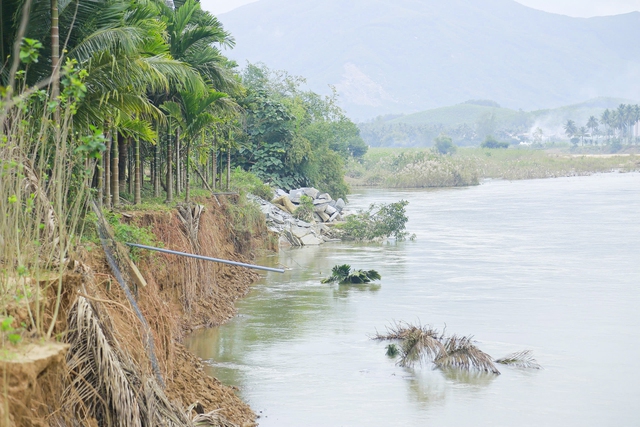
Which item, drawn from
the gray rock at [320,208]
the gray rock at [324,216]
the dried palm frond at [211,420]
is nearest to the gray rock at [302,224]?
the gray rock at [320,208]

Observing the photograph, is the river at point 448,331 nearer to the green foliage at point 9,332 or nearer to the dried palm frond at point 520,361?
the dried palm frond at point 520,361

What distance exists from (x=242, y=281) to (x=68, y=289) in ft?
43.3

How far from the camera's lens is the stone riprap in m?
29.9

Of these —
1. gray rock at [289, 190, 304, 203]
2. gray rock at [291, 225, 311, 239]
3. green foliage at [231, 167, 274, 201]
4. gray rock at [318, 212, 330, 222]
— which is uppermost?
green foliage at [231, 167, 274, 201]

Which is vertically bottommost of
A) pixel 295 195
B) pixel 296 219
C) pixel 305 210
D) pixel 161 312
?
pixel 161 312

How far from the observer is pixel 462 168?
230 ft

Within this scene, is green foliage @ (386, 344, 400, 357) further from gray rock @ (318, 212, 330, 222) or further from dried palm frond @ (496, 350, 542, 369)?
gray rock @ (318, 212, 330, 222)

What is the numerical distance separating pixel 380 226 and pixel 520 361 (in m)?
17.7

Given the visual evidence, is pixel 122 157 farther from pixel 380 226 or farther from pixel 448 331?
pixel 380 226

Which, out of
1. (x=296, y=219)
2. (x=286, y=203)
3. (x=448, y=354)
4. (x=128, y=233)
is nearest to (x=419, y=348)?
(x=448, y=354)

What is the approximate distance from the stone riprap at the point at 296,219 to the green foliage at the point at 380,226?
2.59 feet

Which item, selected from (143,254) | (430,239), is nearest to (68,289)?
(143,254)

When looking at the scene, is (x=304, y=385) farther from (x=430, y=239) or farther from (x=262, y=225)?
(x=430, y=239)

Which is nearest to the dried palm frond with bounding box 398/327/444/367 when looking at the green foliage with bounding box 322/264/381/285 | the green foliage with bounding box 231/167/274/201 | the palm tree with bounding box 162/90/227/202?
the palm tree with bounding box 162/90/227/202
